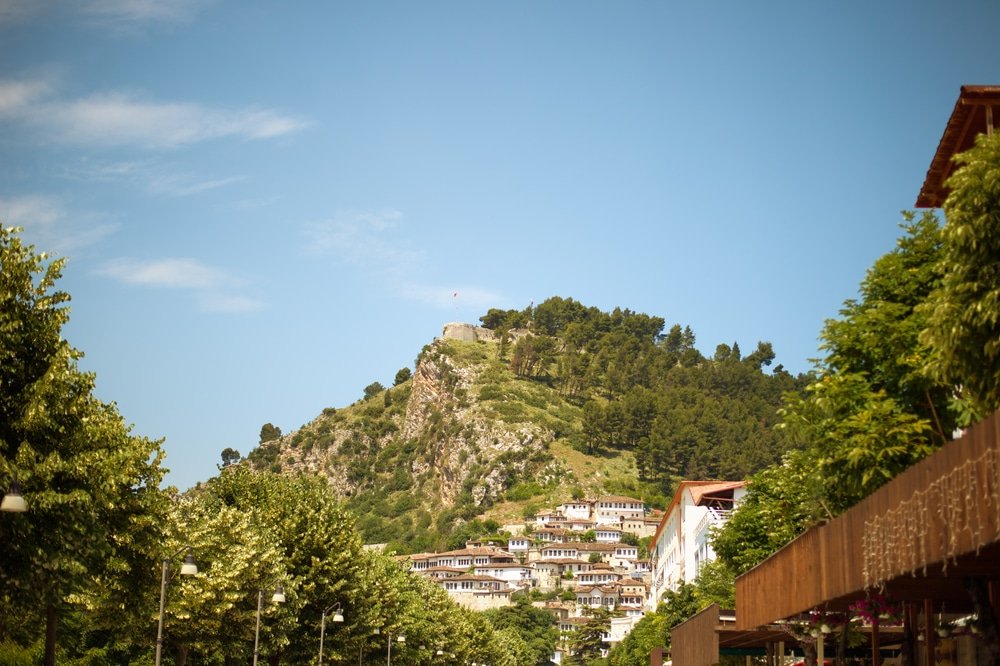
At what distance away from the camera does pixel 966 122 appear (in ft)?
109

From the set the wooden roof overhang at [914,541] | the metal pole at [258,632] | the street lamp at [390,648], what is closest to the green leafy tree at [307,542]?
the metal pole at [258,632]

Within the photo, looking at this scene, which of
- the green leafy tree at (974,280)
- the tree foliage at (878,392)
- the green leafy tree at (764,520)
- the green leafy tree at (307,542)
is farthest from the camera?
the green leafy tree at (307,542)

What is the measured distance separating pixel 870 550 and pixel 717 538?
44.5 metres

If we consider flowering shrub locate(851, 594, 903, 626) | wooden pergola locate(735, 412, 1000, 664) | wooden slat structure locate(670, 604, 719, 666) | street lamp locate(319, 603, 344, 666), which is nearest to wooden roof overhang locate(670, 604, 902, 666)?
wooden slat structure locate(670, 604, 719, 666)

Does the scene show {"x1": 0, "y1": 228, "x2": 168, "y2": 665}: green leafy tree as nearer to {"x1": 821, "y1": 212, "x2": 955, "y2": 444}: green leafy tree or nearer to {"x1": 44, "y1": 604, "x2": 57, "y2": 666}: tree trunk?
{"x1": 44, "y1": 604, "x2": 57, "y2": 666}: tree trunk

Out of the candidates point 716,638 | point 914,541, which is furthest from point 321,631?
point 914,541

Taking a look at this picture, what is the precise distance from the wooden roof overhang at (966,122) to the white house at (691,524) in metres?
50.0

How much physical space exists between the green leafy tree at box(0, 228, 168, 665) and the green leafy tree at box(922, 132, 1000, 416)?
19.2m

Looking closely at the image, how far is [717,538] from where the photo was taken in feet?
216

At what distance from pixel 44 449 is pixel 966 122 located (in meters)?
25.6

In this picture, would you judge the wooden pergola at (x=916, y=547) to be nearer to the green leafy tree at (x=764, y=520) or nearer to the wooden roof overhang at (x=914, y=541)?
the wooden roof overhang at (x=914, y=541)

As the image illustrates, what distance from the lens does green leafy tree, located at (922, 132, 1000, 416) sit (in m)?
21.5

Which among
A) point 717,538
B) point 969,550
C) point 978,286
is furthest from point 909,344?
point 717,538

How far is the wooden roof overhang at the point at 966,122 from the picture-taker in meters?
32.2
